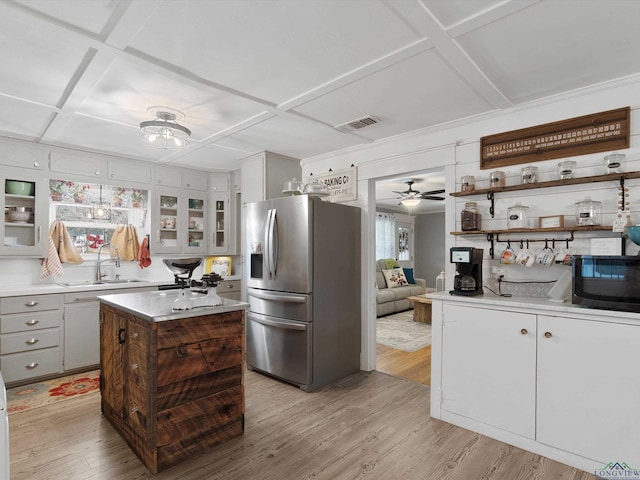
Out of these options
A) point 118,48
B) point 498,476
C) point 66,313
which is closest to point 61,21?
point 118,48

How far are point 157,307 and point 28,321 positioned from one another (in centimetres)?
211

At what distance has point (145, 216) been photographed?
Answer: 452 centimetres

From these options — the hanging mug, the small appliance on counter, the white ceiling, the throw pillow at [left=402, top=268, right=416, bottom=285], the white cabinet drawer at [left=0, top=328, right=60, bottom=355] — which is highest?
the white ceiling

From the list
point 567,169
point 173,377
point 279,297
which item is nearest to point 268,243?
point 279,297

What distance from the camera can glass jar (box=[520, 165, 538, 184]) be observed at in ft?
8.30

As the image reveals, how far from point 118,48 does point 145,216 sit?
299 cm

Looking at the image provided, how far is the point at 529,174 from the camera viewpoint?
2537mm

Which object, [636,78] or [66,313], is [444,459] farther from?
[66,313]

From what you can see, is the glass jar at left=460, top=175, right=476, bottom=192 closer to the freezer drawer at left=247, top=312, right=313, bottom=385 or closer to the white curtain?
the freezer drawer at left=247, top=312, right=313, bottom=385

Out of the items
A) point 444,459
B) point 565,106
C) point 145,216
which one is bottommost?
point 444,459

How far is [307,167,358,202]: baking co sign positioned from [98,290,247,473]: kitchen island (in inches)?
77.6

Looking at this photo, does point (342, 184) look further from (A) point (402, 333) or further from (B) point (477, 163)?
(A) point (402, 333)

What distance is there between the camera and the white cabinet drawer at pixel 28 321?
3.15 m

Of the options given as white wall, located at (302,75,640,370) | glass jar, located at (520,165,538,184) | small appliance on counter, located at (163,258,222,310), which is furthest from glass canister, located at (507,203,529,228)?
small appliance on counter, located at (163,258,222,310)
